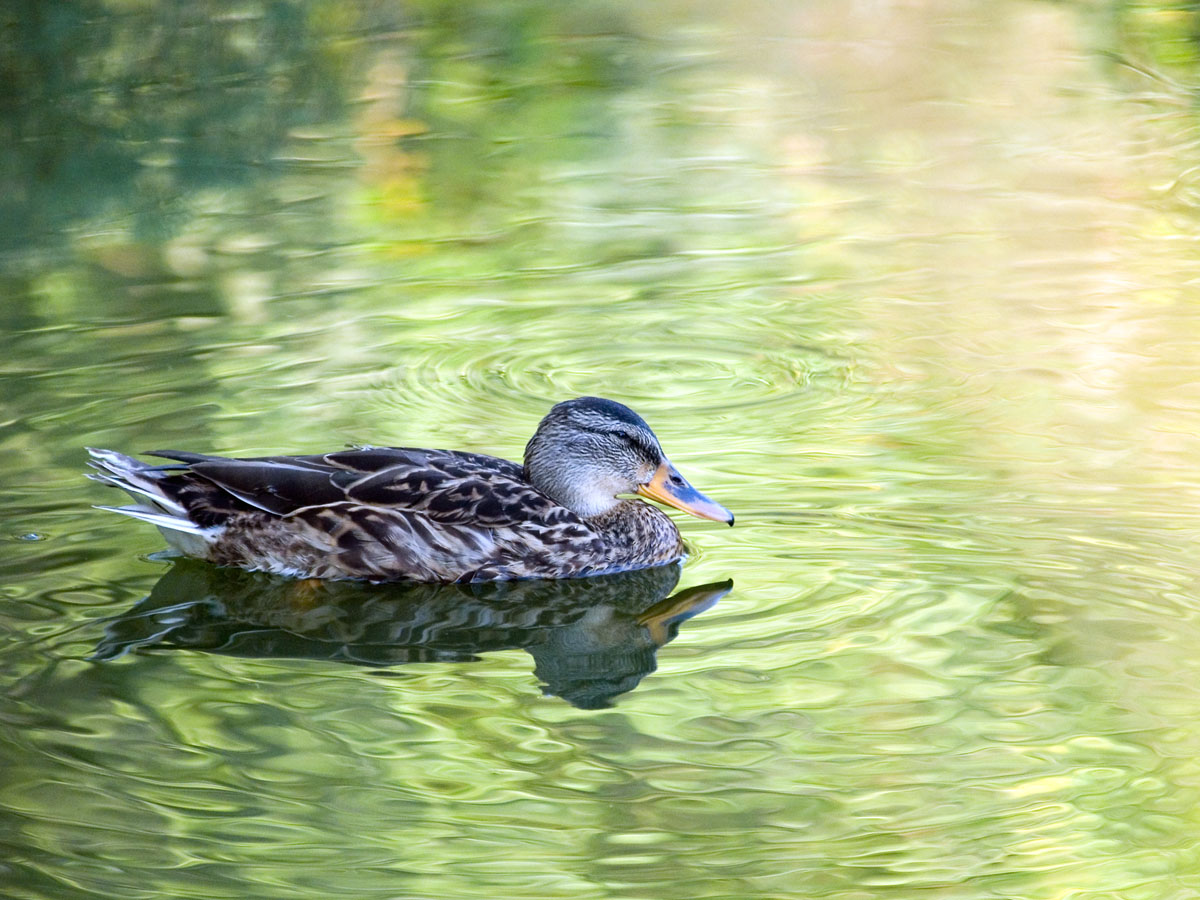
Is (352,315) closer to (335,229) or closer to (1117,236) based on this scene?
(335,229)

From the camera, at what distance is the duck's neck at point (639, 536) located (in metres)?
6.61

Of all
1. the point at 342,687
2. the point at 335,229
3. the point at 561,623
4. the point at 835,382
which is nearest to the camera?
the point at 342,687

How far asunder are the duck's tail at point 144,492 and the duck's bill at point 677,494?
1666 mm

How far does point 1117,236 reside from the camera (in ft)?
33.6

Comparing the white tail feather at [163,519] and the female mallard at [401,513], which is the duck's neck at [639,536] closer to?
the female mallard at [401,513]

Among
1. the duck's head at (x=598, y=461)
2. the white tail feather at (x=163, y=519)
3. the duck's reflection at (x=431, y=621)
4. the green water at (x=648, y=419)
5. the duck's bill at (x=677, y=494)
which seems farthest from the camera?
the duck's head at (x=598, y=461)

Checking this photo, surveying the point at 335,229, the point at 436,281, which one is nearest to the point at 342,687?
the point at 436,281

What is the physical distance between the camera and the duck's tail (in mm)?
6406

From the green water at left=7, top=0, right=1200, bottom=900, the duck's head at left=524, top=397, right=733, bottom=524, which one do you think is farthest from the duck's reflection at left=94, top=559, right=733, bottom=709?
the duck's head at left=524, top=397, right=733, bottom=524

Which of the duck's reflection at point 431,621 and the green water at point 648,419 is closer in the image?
the green water at point 648,419

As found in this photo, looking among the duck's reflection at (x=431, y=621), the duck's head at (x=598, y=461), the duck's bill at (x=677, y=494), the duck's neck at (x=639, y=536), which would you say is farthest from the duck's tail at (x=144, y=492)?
the duck's bill at (x=677, y=494)

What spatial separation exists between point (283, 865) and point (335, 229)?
658 centimetres

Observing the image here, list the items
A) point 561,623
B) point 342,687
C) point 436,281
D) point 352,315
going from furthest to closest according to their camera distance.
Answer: point 436,281, point 352,315, point 561,623, point 342,687

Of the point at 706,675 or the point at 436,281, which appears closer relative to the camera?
the point at 706,675
